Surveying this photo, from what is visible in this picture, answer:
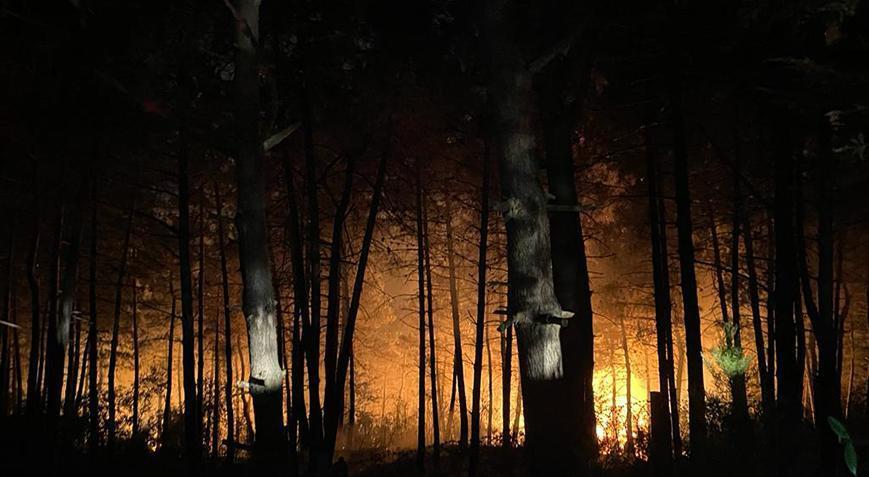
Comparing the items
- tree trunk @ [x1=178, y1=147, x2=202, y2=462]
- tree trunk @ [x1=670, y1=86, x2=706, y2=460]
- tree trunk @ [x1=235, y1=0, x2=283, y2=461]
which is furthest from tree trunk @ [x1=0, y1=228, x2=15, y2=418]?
tree trunk @ [x1=670, y1=86, x2=706, y2=460]

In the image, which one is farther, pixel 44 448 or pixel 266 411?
pixel 44 448

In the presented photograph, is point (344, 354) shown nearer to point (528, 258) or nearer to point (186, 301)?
point (186, 301)

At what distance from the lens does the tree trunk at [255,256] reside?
9062 mm

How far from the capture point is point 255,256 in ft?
30.7

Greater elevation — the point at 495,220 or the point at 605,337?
the point at 495,220

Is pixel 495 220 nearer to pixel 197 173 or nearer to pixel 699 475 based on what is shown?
pixel 197 173

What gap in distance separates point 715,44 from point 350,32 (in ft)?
23.1

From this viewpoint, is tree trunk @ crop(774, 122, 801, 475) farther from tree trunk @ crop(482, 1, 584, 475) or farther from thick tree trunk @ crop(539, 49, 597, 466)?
tree trunk @ crop(482, 1, 584, 475)

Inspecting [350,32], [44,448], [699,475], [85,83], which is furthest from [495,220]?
[44,448]

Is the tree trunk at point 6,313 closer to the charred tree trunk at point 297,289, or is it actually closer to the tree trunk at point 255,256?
the charred tree trunk at point 297,289

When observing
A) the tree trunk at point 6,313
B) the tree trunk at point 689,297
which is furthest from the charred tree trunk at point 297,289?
the tree trunk at point 689,297

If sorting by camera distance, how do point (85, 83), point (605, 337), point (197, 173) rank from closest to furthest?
point (85, 83) < point (197, 173) < point (605, 337)

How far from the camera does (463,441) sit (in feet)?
52.4

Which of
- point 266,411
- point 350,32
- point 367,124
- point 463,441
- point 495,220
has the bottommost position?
point 463,441
